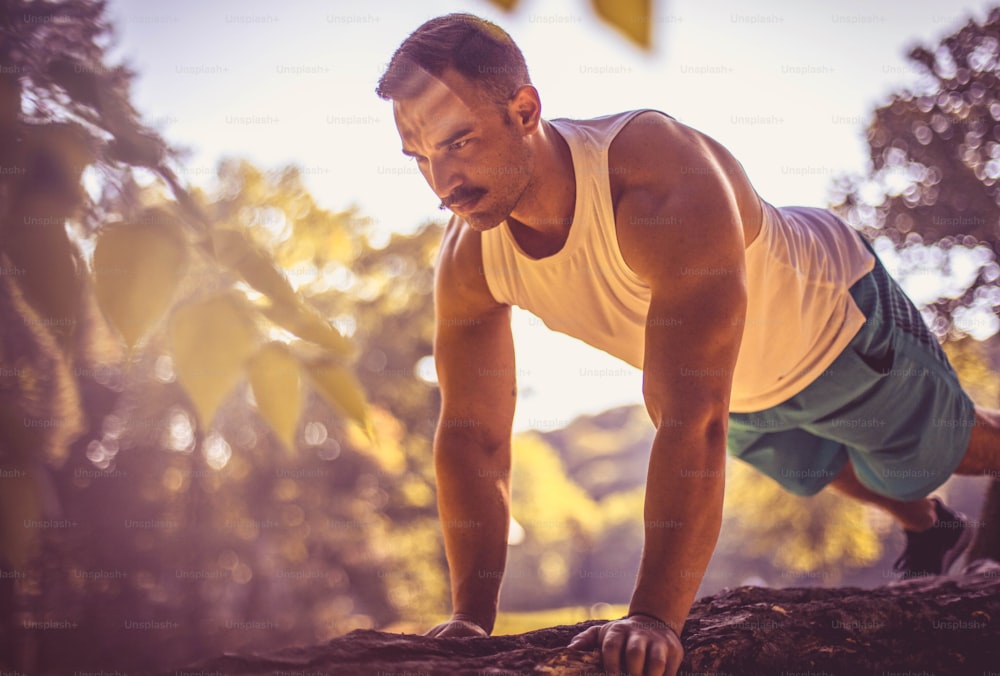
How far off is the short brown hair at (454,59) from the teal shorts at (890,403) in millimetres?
1250

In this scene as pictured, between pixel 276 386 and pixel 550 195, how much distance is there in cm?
135

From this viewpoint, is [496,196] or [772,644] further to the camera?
[496,196]

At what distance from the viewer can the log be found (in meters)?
1.23

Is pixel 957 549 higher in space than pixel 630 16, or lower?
lower

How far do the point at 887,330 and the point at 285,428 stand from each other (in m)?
2.16

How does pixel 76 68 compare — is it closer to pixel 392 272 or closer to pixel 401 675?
pixel 401 675

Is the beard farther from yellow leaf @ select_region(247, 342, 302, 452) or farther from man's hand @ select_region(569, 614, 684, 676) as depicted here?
yellow leaf @ select_region(247, 342, 302, 452)

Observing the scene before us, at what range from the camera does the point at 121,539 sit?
12844 millimetres

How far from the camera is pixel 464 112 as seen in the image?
1.74m

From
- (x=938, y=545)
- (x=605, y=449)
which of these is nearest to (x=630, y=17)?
(x=938, y=545)

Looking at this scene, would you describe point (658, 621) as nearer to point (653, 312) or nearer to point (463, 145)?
point (653, 312)

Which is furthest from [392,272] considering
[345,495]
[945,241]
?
[945,241]

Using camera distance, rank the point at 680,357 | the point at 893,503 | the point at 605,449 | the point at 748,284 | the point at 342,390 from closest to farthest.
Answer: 1. the point at 342,390
2. the point at 680,357
3. the point at 748,284
4. the point at 893,503
5. the point at 605,449

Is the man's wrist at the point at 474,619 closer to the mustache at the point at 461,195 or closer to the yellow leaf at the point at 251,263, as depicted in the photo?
the mustache at the point at 461,195
